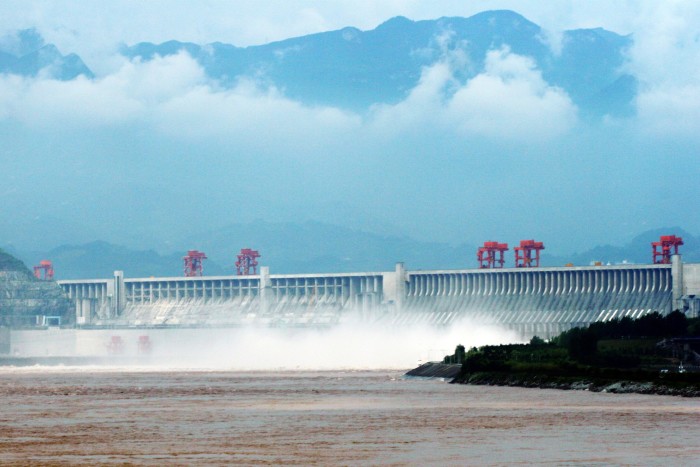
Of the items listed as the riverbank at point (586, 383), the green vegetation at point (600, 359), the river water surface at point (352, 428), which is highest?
the green vegetation at point (600, 359)

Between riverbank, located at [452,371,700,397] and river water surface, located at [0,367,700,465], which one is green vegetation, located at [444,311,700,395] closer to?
riverbank, located at [452,371,700,397]

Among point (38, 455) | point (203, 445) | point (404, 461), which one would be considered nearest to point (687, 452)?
point (404, 461)

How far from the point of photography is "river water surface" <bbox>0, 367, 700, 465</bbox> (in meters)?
72.0

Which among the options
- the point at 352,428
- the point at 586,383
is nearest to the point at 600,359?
the point at 586,383

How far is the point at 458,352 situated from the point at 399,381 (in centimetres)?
2398

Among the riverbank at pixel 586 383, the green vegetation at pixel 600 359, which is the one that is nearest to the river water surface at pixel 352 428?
the riverbank at pixel 586 383

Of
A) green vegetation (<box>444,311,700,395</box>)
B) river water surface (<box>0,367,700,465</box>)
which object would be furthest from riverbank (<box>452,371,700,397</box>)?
river water surface (<box>0,367,700,465</box>)

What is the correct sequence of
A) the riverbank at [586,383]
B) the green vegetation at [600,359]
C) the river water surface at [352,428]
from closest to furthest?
the river water surface at [352,428]
the riverbank at [586,383]
the green vegetation at [600,359]

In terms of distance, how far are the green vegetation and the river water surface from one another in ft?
16.1

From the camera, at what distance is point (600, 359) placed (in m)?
158

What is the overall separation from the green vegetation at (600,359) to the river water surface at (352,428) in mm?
4892

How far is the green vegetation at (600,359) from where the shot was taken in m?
136

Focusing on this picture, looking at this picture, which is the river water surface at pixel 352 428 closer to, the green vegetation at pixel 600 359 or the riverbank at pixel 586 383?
the riverbank at pixel 586 383

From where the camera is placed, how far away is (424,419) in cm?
9662
